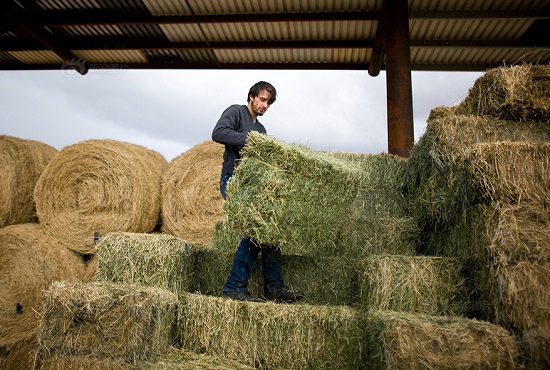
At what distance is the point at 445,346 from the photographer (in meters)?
2.27

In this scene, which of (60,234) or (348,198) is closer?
(348,198)

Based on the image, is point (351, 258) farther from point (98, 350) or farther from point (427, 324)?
point (98, 350)

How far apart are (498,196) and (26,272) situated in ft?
14.7

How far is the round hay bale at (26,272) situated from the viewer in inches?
172

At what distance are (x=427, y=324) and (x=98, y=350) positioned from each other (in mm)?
1984

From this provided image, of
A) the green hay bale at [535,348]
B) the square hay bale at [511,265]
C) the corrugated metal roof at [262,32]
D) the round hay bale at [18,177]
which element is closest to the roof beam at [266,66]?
the corrugated metal roof at [262,32]

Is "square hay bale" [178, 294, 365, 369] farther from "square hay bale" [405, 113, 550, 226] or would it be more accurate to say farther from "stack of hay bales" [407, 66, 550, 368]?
"square hay bale" [405, 113, 550, 226]

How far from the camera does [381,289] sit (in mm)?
2902

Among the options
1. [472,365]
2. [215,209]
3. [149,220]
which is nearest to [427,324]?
[472,365]

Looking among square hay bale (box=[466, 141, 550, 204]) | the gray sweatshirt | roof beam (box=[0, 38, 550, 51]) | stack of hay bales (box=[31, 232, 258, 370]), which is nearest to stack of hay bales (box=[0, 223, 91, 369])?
stack of hay bales (box=[31, 232, 258, 370])

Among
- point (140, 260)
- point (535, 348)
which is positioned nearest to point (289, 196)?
point (140, 260)

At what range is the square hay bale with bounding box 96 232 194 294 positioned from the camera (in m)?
3.18

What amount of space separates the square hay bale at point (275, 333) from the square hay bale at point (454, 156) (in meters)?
1.22

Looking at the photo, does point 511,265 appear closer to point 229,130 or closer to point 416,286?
point 416,286
